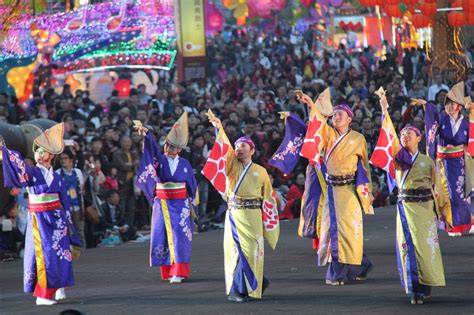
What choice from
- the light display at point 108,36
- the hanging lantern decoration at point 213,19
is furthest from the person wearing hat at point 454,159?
the hanging lantern decoration at point 213,19

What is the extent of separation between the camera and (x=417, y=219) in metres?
9.98

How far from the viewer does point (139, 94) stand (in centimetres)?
2020

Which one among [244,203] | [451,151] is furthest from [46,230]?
[451,151]

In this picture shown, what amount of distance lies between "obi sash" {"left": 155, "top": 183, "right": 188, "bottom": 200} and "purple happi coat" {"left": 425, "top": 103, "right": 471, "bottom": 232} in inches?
128

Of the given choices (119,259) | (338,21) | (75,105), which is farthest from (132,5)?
(338,21)

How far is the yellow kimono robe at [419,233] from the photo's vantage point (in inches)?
391

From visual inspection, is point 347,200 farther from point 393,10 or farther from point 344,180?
point 393,10

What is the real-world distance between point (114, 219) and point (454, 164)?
4.32m

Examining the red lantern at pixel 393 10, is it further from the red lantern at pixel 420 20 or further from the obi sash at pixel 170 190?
the obi sash at pixel 170 190

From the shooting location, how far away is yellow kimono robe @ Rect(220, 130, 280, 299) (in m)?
10.4

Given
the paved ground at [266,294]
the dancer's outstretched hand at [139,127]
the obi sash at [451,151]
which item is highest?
the dancer's outstretched hand at [139,127]

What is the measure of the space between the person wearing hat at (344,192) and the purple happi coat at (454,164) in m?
2.74

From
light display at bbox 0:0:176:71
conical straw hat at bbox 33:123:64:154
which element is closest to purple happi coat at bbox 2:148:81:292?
conical straw hat at bbox 33:123:64:154

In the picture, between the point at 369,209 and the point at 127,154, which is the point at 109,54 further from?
the point at 369,209
